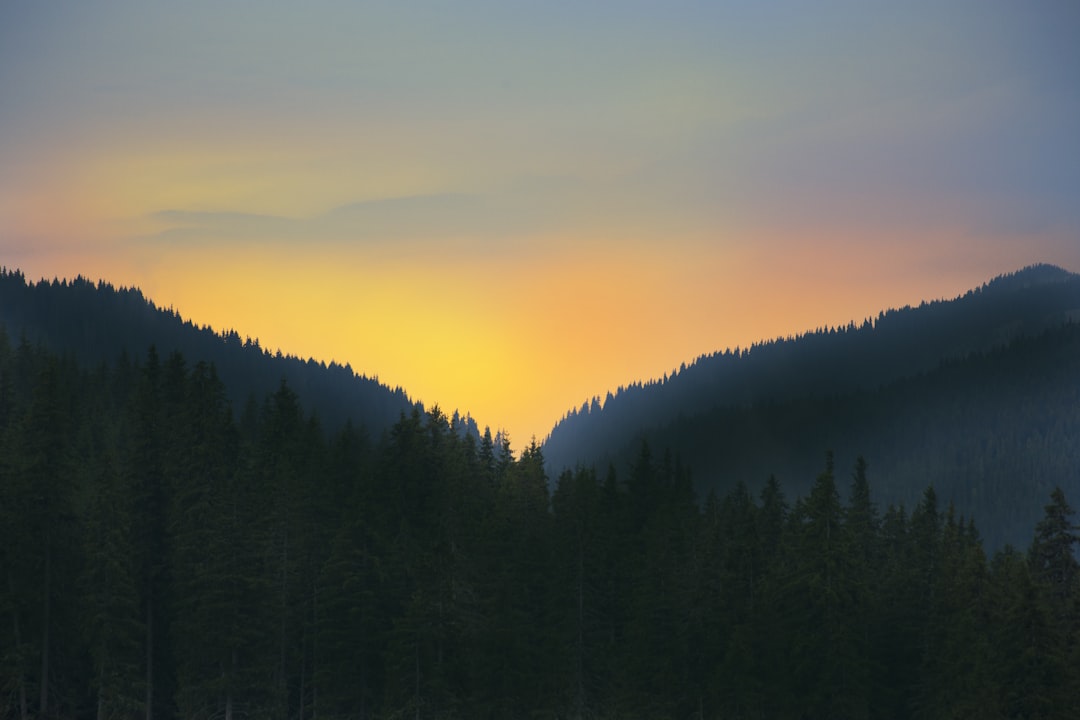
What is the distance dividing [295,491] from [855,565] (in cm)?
3382

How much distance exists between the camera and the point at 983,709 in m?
59.7

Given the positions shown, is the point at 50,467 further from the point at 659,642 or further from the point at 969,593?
the point at 969,593

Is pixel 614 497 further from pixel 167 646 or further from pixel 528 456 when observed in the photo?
pixel 167 646

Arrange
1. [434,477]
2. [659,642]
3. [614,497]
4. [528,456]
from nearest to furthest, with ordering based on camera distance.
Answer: [659,642], [434,477], [614,497], [528,456]

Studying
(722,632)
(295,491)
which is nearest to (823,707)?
(722,632)

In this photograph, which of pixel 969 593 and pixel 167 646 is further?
pixel 969 593

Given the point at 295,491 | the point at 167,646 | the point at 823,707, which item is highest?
the point at 295,491

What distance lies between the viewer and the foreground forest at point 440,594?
59.9 m

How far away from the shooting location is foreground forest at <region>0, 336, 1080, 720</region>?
59.9 meters

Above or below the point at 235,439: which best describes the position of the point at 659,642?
below

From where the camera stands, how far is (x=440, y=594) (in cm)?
7019

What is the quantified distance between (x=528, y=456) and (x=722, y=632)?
1068 inches

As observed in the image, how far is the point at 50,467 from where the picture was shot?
197 feet

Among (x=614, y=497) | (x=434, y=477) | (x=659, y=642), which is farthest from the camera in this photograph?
(x=614, y=497)
